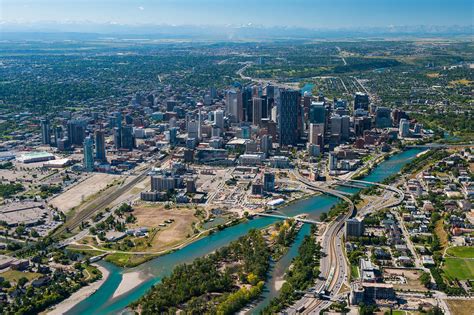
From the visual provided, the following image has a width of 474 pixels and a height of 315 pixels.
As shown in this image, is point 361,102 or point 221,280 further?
point 361,102

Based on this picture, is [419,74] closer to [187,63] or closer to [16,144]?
[187,63]

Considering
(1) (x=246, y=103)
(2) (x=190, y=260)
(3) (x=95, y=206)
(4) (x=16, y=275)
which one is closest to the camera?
(4) (x=16, y=275)

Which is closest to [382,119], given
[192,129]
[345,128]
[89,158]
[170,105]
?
[345,128]

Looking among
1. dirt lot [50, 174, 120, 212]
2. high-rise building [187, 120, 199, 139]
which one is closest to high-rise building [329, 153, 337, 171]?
high-rise building [187, 120, 199, 139]

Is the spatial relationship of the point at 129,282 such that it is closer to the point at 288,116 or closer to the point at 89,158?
the point at 89,158

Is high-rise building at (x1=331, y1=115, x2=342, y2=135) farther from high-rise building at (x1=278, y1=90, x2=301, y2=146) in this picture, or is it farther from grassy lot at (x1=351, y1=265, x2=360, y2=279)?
grassy lot at (x1=351, y1=265, x2=360, y2=279)
